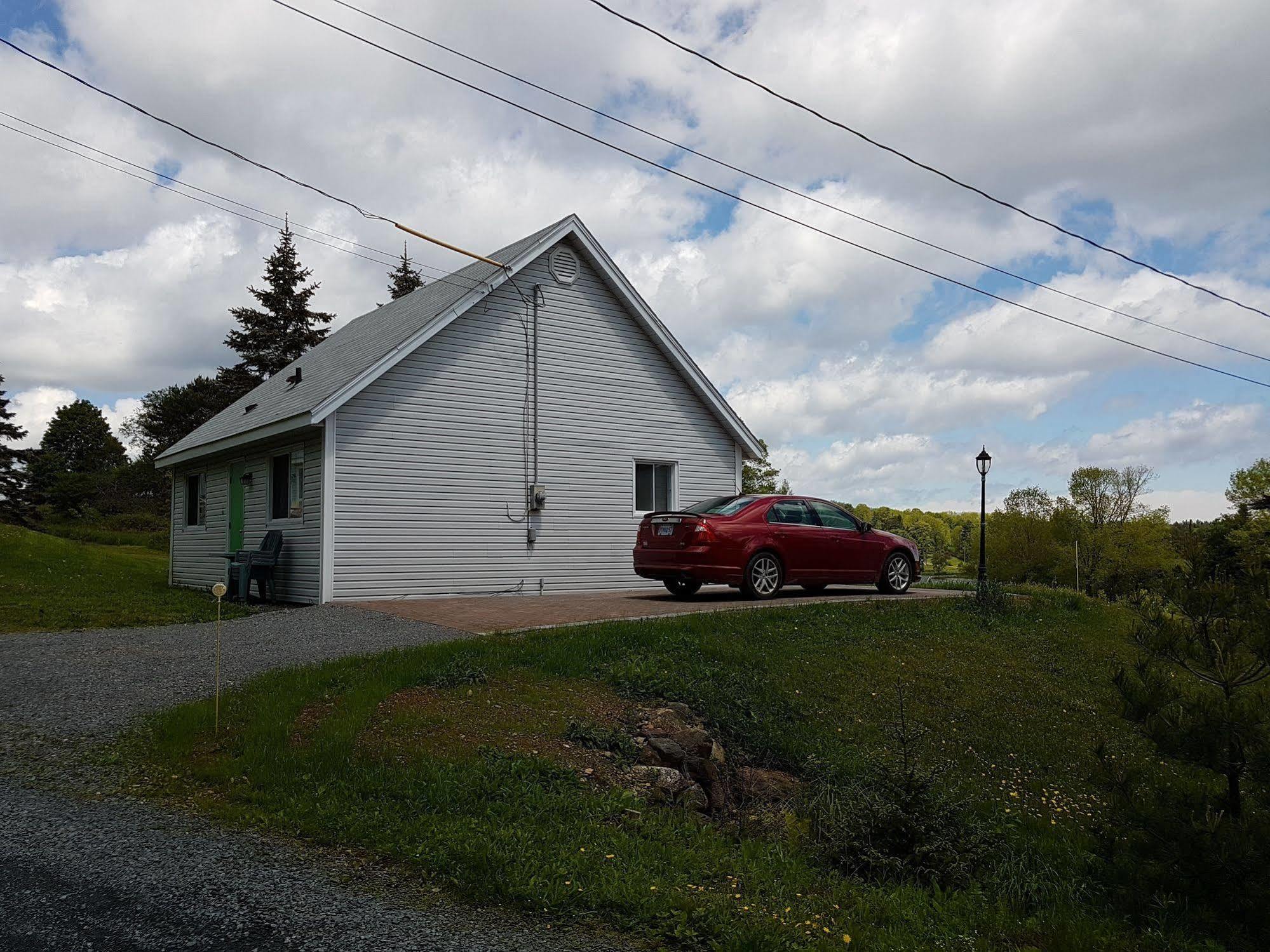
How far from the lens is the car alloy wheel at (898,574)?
15.6m

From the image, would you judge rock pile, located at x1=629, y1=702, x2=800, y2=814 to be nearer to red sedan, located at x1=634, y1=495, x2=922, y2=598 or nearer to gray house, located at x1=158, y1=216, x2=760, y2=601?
red sedan, located at x1=634, y1=495, x2=922, y2=598

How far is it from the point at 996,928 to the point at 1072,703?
23.2 feet

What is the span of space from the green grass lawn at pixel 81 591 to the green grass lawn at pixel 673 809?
288 inches

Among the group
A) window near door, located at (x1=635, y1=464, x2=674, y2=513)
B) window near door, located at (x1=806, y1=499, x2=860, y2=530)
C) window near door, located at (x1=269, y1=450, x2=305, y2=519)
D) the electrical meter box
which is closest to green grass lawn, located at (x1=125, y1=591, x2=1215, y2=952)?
window near door, located at (x1=806, y1=499, x2=860, y2=530)

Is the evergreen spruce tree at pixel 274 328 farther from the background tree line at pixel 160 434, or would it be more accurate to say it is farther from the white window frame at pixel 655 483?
the white window frame at pixel 655 483

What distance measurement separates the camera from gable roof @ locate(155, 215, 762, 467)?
599 inches

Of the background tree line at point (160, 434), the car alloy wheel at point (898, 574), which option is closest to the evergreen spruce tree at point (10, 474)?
the background tree line at point (160, 434)

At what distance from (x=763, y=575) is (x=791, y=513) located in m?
1.07

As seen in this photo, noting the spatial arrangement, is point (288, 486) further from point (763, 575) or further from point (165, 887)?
point (165, 887)

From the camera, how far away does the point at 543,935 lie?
4004mm

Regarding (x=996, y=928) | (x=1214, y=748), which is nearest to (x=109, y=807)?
(x=996, y=928)

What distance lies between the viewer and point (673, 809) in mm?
6152

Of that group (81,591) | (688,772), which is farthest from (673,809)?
(81,591)

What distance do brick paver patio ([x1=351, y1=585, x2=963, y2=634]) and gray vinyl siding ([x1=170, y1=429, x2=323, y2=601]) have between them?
1523mm
